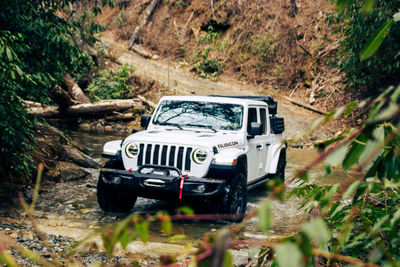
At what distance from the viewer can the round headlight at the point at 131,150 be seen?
6.13 metres

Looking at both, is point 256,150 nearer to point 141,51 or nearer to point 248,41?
point 248,41

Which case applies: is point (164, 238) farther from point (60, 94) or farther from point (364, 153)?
point (60, 94)

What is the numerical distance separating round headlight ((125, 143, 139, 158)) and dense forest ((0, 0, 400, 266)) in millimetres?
1450

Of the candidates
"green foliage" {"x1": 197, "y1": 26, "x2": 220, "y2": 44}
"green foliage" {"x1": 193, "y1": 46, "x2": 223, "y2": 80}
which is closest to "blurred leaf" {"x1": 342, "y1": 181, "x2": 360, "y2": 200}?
"green foliage" {"x1": 193, "y1": 46, "x2": 223, "y2": 80}

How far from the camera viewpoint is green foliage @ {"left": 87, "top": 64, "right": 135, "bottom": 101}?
20.5 meters

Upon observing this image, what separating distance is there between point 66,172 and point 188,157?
4.00 m

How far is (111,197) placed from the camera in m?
6.38

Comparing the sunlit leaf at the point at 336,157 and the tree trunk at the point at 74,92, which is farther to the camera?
the tree trunk at the point at 74,92

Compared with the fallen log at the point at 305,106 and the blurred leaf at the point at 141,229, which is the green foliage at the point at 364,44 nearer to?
the fallen log at the point at 305,106

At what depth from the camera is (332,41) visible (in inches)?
881

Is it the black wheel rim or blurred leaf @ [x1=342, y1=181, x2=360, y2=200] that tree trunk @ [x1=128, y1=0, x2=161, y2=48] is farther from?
blurred leaf @ [x1=342, y1=181, x2=360, y2=200]

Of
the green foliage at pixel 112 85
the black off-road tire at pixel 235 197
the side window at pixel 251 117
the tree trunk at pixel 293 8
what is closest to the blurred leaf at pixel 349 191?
the black off-road tire at pixel 235 197

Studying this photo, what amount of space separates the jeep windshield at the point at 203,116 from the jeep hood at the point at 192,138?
0.21m

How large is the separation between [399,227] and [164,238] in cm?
407
